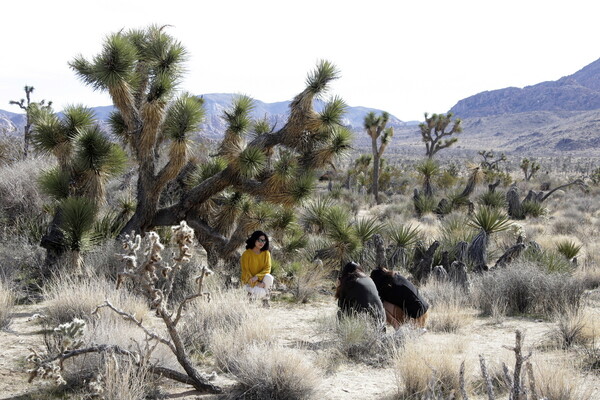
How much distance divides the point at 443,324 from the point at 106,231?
6.16 m

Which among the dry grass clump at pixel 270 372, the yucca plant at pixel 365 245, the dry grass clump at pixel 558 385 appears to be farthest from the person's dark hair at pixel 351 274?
the yucca plant at pixel 365 245

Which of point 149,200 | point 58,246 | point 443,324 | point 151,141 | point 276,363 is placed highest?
point 151,141

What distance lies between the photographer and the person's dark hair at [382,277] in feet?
21.3

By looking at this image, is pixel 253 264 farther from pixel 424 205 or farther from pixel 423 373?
pixel 424 205

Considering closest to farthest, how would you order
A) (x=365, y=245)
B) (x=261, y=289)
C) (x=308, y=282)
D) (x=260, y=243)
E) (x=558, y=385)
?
(x=558, y=385)
(x=261, y=289)
(x=260, y=243)
(x=308, y=282)
(x=365, y=245)

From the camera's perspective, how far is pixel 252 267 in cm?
807

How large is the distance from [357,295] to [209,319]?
67.6 inches

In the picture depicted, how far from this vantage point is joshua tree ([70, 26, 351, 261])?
8.55m

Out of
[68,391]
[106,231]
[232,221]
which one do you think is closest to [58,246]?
[106,231]

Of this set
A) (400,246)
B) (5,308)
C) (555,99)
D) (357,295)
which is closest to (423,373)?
(357,295)

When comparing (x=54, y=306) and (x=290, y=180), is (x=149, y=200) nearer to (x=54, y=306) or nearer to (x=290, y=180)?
(x=290, y=180)

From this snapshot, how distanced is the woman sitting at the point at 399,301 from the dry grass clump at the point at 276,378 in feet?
7.10

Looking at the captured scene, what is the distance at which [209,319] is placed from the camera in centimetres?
600

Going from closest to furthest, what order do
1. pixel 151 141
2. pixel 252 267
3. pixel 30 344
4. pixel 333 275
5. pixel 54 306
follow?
pixel 30 344, pixel 54 306, pixel 252 267, pixel 151 141, pixel 333 275
